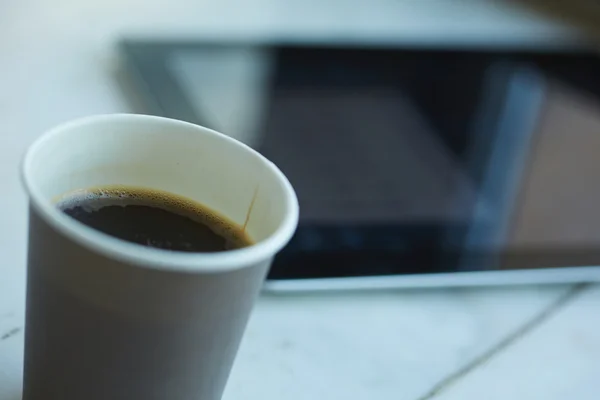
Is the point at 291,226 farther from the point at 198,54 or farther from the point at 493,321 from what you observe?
the point at 198,54

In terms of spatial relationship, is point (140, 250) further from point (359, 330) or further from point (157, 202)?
point (359, 330)

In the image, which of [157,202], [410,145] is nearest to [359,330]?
[157,202]

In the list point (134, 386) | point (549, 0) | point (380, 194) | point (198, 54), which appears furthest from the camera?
point (549, 0)

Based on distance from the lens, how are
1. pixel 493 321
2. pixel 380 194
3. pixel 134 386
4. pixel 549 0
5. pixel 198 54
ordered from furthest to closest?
pixel 549 0
pixel 198 54
pixel 380 194
pixel 493 321
pixel 134 386

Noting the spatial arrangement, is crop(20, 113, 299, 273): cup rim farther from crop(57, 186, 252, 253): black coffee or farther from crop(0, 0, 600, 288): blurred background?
crop(0, 0, 600, 288): blurred background

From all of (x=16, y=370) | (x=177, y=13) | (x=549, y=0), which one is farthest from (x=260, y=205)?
(x=549, y=0)

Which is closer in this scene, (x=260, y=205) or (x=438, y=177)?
(x=260, y=205)

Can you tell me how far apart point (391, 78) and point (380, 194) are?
0.24 meters

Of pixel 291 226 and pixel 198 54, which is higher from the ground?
pixel 291 226

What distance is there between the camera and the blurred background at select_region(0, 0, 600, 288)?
0.58m

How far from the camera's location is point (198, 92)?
2.29 ft

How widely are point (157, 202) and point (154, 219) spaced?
0.07 ft

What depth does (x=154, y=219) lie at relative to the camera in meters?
0.35

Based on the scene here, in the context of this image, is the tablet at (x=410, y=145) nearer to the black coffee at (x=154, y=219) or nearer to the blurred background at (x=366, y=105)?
the blurred background at (x=366, y=105)
